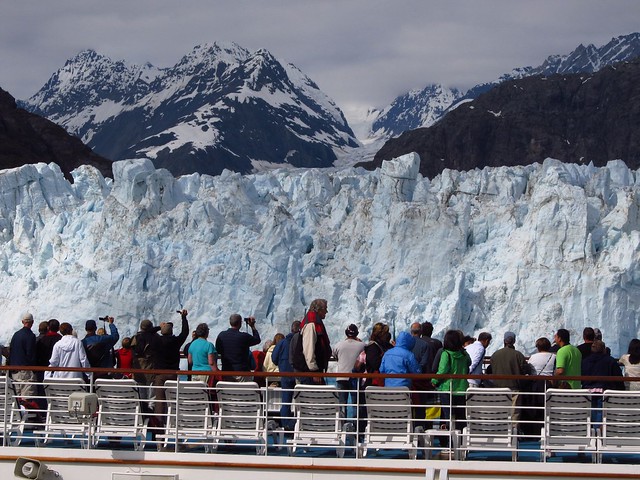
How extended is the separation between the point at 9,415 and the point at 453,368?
4047mm

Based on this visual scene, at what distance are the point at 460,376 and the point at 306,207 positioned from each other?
85.6ft

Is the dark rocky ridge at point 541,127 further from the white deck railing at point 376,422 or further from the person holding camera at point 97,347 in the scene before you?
the white deck railing at point 376,422

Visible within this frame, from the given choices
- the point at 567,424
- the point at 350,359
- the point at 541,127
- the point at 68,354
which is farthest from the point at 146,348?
the point at 541,127

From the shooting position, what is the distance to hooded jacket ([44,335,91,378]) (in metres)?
10.5

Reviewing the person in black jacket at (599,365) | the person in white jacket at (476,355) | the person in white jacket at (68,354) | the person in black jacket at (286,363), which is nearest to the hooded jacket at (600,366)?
the person in black jacket at (599,365)

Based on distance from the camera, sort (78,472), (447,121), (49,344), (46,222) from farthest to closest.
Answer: (447,121)
(46,222)
(49,344)
(78,472)

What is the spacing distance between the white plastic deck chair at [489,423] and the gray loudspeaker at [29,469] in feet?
11.6

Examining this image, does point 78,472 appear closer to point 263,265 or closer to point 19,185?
point 263,265

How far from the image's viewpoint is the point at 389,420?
9406 millimetres

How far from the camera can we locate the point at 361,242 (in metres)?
33.1

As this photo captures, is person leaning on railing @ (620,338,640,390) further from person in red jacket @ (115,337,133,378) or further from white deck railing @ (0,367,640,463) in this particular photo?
person in red jacket @ (115,337,133,378)

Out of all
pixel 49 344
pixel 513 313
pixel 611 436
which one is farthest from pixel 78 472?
pixel 513 313

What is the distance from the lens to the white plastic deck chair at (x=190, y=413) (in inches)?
381

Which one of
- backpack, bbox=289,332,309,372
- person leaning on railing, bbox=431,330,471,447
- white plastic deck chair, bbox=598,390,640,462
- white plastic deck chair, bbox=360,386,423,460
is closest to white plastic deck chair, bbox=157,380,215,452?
backpack, bbox=289,332,309,372
